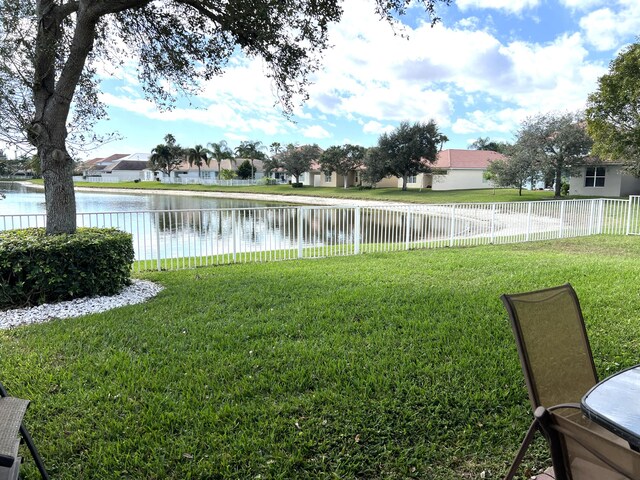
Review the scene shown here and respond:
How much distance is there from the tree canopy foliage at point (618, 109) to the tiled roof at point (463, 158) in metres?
20.4

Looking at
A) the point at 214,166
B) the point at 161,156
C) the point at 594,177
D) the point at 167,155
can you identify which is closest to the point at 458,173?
the point at 594,177

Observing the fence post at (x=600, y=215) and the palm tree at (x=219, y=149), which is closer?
the fence post at (x=600, y=215)

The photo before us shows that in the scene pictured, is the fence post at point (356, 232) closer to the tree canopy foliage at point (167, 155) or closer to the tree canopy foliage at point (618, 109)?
the tree canopy foliage at point (618, 109)

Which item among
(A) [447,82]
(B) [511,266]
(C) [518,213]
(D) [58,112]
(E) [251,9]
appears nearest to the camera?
(E) [251,9]

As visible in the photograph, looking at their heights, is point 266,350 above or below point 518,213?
below

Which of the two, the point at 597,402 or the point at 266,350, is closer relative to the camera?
the point at 597,402

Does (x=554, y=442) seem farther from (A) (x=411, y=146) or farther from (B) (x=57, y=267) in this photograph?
(A) (x=411, y=146)

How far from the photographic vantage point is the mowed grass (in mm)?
2363

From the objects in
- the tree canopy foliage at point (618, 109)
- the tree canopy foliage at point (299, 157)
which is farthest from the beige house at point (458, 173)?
the tree canopy foliage at point (618, 109)

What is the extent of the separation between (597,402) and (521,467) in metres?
0.99

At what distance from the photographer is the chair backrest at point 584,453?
143 centimetres

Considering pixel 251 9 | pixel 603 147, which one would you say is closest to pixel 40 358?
pixel 251 9

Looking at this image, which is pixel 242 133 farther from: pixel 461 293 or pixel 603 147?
pixel 461 293

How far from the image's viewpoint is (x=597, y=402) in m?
1.60
